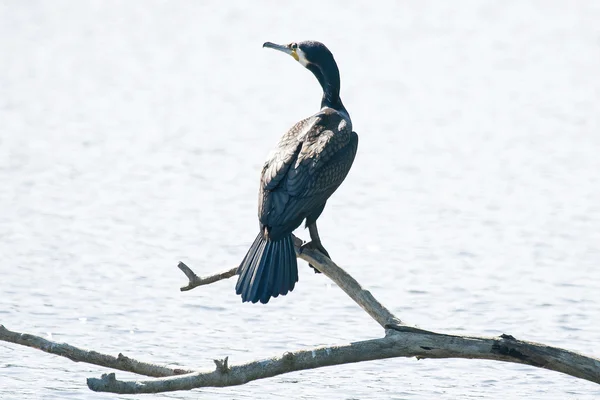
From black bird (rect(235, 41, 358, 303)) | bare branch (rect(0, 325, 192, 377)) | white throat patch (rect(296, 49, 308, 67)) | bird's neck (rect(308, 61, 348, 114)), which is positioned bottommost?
bare branch (rect(0, 325, 192, 377))

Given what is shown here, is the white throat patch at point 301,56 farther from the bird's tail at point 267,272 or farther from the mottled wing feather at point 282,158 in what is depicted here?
the bird's tail at point 267,272

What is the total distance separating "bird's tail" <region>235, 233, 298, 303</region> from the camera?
18.3 ft

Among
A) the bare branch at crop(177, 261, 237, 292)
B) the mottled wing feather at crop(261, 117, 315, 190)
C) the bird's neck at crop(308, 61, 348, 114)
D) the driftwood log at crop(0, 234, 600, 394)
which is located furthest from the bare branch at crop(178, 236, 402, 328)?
the bird's neck at crop(308, 61, 348, 114)

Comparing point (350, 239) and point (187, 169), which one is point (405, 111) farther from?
point (350, 239)

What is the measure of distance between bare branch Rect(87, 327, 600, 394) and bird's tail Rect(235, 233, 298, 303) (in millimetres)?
564

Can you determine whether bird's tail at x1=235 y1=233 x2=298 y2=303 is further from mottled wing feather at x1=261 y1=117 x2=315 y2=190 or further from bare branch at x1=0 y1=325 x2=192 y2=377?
bare branch at x1=0 y1=325 x2=192 y2=377

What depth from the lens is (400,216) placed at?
10328mm

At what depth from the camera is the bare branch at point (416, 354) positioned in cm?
497

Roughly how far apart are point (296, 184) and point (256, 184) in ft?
16.4

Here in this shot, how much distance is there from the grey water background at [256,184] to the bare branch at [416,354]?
782mm

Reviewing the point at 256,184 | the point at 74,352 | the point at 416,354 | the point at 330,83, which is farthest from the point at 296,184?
the point at 256,184

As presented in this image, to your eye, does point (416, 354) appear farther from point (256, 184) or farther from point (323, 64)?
point (256, 184)

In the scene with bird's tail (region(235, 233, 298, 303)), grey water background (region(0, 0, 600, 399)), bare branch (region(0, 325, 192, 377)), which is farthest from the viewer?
grey water background (region(0, 0, 600, 399))

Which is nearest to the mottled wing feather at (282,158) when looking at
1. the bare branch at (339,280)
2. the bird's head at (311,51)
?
the bare branch at (339,280)
